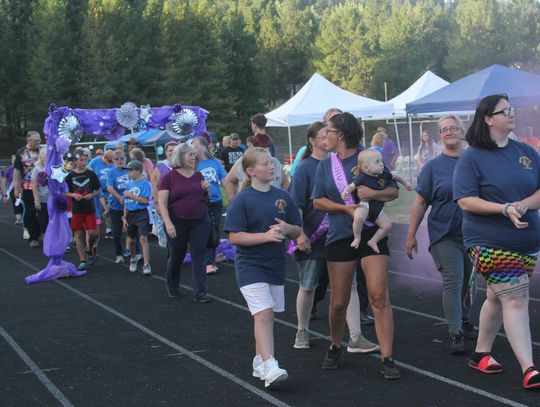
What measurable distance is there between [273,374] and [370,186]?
4.62ft

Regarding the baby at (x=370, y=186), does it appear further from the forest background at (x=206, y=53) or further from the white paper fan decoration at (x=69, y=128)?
the forest background at (x=206, y=53)

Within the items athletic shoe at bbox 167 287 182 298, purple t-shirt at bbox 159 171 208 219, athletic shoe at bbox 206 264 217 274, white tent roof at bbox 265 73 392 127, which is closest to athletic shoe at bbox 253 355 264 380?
purple t-shirt at bbox 159 171 208 219

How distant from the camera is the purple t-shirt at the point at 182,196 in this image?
9.30 m

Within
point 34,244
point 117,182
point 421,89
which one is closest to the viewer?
point 117,182

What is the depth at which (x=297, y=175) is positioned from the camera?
6.98 metres

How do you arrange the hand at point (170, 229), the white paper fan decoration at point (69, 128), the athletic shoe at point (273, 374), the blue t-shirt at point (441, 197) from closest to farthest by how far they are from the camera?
the athletic shoe at point (273, 374), the blue t-shirt at point (441, 197), the hand at point (170, 229), the white paper fan decoration at point (69, 128)

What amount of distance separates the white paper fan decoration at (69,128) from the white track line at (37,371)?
5.20m

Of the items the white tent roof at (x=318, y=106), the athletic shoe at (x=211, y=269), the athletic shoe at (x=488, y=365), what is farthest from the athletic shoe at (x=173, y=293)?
the white tent roof at (x=318, y=106)

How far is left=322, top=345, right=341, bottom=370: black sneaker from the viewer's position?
6043 mm

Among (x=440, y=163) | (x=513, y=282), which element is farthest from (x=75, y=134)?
(x=513, y=282)

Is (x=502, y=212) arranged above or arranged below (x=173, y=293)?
above

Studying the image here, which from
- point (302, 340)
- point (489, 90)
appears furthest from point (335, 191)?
point (489, 90)

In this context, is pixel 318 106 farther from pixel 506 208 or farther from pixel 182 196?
pixel 506 208

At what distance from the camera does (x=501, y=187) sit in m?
5.25
